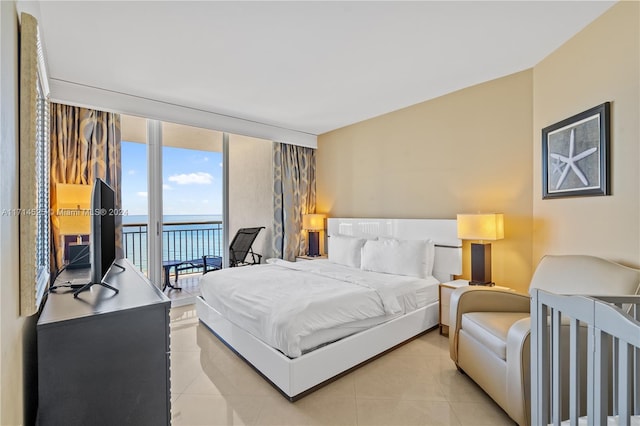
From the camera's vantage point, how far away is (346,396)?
2072mm

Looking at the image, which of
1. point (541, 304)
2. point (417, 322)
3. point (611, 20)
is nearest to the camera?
point (541, 304)

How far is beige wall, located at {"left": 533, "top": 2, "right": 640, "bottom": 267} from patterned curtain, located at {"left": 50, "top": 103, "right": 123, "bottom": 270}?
14.9 ft

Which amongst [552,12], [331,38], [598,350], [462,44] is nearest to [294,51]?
[331,38]

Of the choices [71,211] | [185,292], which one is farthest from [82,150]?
[185,292]

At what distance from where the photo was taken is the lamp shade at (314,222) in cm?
500

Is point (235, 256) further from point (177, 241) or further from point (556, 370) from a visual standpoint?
point (556, 370)

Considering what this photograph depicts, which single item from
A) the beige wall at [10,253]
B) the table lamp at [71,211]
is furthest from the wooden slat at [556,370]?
the table lamp at [71,211]

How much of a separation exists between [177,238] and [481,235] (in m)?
4.11

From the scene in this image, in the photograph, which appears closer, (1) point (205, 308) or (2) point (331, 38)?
(2) point (331, 38)

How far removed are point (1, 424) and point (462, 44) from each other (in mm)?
3348

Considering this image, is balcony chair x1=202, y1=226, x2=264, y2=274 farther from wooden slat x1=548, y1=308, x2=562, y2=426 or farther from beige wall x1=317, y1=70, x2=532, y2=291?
wooden slat x1=548, y1=308, x2=562, y2=426

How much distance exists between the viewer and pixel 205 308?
3.16 meters

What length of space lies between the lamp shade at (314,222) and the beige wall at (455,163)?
1.19 feet

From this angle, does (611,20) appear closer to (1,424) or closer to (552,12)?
(552,12)
